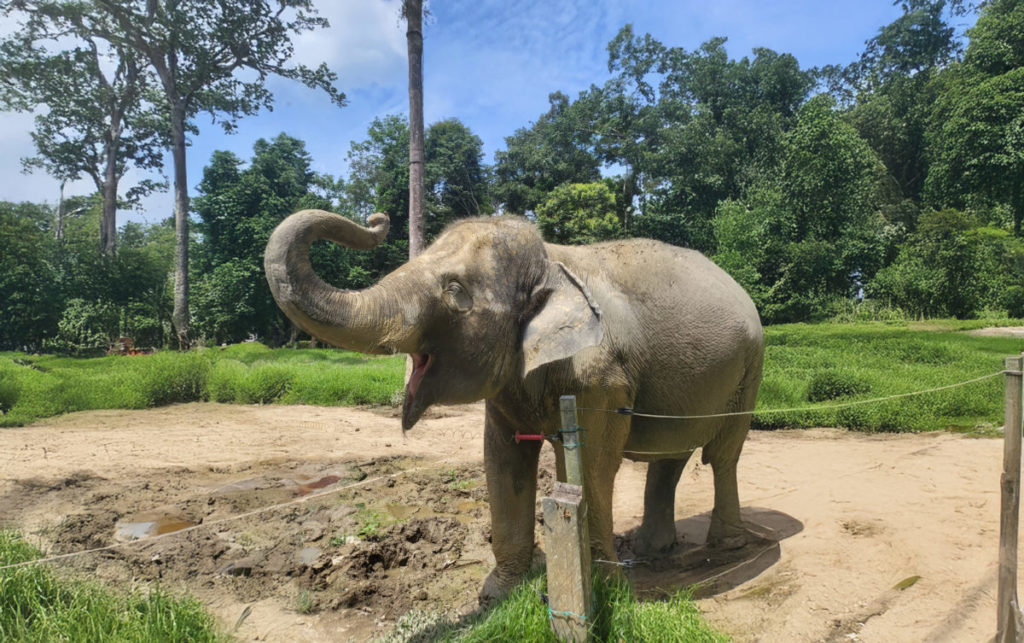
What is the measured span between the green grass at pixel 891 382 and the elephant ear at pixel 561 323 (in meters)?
4.62

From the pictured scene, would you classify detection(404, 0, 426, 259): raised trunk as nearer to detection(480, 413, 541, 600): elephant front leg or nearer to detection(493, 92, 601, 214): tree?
detection(480, 413, 541, 600): elephant front leg

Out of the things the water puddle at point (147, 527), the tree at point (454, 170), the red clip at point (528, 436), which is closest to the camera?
the red clip at point (528, 436)

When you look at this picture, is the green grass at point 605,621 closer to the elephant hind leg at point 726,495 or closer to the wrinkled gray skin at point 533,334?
the wrinkled gray skin at point 533,334

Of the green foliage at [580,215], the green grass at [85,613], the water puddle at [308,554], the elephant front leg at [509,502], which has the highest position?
the green foliage at [580,215]

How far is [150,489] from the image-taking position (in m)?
6.41

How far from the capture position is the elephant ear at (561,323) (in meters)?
2.78

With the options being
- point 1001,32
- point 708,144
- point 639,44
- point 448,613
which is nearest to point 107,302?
point 448,613

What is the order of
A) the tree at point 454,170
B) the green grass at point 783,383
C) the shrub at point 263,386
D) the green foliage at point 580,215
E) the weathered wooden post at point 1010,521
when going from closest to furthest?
the weathered wooden post at point 1010,521, the green grass at point 783,383, the shrub at point 263,386, the green foliage at point 580,215, the tree at point 454,170

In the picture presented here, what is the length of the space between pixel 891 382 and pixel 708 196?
2532cm

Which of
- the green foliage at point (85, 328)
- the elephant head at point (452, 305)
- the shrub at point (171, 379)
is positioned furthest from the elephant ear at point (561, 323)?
the green foliage at point (85, 328)

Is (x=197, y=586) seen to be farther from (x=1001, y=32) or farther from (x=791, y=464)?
(x=1001, y=32)

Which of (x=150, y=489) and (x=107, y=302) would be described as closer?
(x=150, y=489)

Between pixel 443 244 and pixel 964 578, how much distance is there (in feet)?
12.6

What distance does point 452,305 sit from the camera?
107 inches
